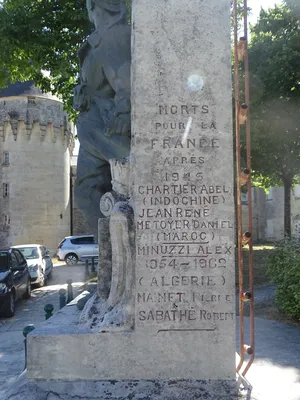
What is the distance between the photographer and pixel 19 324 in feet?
30.9

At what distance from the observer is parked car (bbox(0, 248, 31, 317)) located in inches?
408

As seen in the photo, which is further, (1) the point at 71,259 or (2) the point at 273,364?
(1) the point at 71,259

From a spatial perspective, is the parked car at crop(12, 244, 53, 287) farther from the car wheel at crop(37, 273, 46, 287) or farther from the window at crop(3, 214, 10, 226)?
the window at crop(3, 214, 10, 226)

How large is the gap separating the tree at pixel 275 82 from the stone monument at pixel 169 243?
34.1ft

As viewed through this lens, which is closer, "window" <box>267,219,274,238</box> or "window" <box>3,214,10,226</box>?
"window" <box>3,214,10,226</box>

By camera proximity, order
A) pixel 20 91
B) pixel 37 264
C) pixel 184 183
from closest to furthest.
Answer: pixel 184 183
pixel 37 264
pixel 20 91

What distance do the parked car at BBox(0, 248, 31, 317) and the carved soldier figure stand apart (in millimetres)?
5939

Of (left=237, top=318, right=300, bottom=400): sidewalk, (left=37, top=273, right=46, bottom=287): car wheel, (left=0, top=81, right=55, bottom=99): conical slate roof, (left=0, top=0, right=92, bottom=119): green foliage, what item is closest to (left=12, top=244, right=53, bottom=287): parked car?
(left=37, top=273, right=46, bottom=287): car wheel

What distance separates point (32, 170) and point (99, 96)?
28.5 metres

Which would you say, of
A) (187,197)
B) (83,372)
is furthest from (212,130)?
(83,372)

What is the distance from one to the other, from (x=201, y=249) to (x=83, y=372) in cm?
117

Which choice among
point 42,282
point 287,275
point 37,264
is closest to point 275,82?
point 287,275

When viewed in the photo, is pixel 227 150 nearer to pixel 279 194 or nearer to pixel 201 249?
pixel 201 249

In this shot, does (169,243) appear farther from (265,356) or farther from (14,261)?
(14,261)
